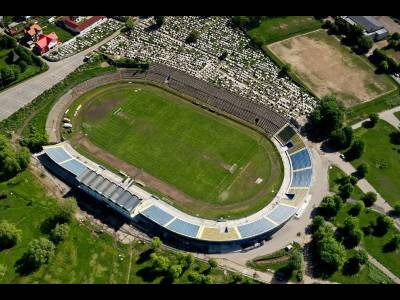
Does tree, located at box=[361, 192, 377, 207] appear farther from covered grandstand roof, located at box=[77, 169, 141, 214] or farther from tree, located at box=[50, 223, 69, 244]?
tree, located at box=[50, 223, 69, 244]

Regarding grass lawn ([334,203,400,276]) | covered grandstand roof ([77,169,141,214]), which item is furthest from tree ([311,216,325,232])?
covered grandstand roof ([77,169,141,214])

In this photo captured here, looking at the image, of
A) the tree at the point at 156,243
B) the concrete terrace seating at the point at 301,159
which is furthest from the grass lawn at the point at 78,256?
the concrete terrace seating at the point at 301,159

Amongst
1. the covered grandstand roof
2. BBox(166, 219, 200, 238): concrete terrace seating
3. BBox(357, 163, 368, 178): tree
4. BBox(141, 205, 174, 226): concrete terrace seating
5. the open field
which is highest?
the open field

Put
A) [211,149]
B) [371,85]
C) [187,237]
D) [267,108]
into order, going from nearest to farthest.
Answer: [187,237]
[211,149]
[267,108]
[371,85]

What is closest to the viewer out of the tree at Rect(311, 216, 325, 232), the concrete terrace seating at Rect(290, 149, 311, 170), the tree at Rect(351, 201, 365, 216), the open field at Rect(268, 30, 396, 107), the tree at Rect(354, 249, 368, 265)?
the tree at Rect(354, 249, 368, 265)

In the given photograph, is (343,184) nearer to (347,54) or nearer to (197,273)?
(197,273)
